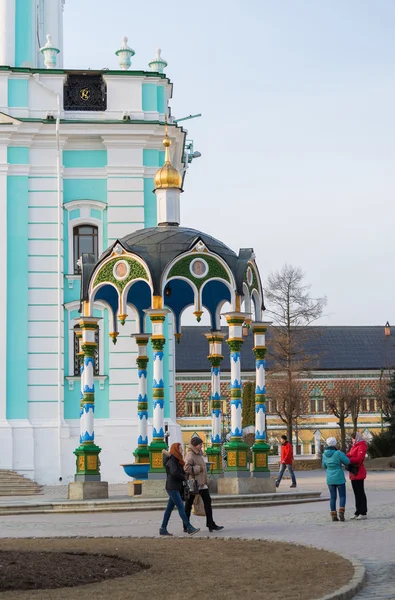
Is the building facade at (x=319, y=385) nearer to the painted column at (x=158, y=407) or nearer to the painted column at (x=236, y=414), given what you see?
the painted column at (x=236, y=414)

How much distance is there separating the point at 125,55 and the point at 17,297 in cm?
829

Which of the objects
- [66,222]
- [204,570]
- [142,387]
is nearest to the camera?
[204,570]

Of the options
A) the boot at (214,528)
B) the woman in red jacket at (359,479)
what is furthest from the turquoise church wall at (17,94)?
the boot at (214,528)

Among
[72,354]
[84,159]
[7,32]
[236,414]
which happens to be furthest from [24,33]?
[236,414]

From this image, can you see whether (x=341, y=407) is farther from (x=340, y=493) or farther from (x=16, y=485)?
(x=340, y=493)

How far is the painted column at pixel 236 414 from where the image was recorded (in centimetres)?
2338

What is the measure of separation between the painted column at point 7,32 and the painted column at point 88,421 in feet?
44.2

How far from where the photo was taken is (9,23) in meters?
35.2

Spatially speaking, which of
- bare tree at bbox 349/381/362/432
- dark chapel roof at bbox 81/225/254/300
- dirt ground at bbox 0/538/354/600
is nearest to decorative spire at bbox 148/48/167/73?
dark chapel roof at bbox 81/225/254/300

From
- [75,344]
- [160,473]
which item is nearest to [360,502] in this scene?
[160,473]

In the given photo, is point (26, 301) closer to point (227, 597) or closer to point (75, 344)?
point (75, 344)

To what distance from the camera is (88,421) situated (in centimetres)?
2428

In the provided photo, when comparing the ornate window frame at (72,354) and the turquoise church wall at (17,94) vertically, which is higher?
the turquoise church wall at (17,94)

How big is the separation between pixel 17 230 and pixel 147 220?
12.7 ft
